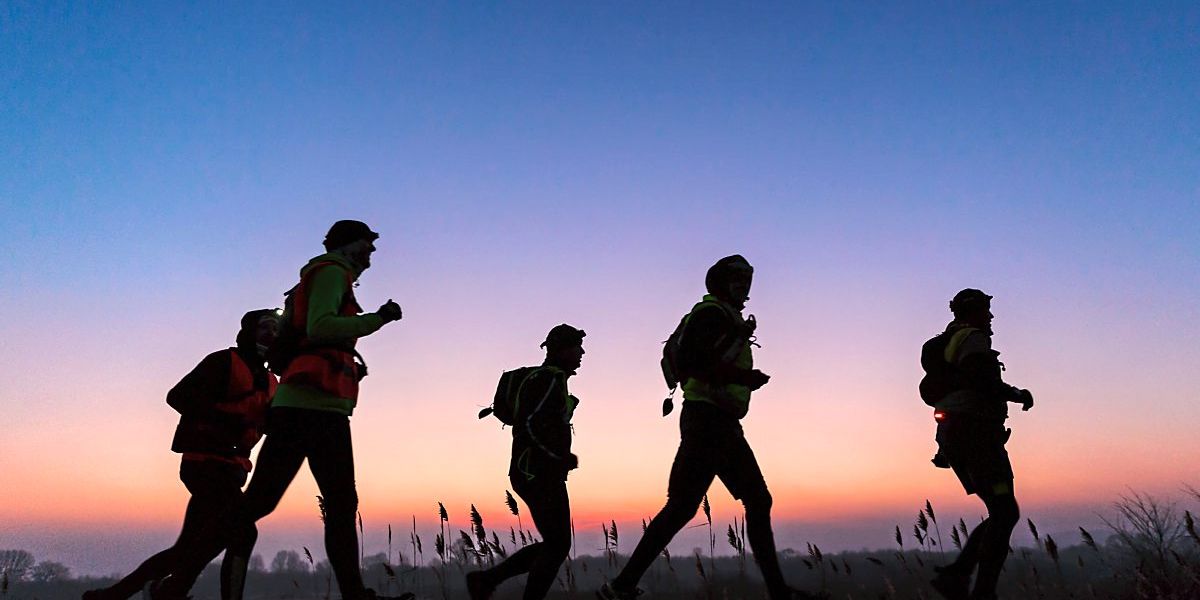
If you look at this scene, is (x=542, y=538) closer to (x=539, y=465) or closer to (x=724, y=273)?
(x=539, y=465)

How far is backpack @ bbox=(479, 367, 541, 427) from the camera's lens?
5.88 meters

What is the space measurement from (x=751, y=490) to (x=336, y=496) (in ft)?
8.23

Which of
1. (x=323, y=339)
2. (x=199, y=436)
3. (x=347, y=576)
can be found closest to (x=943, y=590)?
(x=347, y=576)

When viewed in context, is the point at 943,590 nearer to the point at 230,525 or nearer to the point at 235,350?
the point at 230,525

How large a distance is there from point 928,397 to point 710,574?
2.13 meters

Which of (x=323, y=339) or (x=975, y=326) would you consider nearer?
(x=323, y=339)

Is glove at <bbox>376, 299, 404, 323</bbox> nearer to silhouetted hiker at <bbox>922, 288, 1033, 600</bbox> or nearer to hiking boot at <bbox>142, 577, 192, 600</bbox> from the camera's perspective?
hiking boot at <bbox>142, 577, 192, 600</bbox>

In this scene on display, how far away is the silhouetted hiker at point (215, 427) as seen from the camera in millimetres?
5277

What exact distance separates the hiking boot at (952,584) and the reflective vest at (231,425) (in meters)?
4.70

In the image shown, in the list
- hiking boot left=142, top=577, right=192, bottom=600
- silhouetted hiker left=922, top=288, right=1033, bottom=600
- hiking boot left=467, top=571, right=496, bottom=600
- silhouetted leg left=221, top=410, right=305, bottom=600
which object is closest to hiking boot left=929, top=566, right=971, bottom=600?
silhouetted hiker left=922, top=288, right=1033, bottom=600

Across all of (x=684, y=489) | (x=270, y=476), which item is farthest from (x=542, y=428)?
(x=270, y=476)

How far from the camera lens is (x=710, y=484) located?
528cm

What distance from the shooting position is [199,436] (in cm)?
539

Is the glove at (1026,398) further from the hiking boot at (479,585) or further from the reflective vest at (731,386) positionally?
the hiking boot at (479,585)
